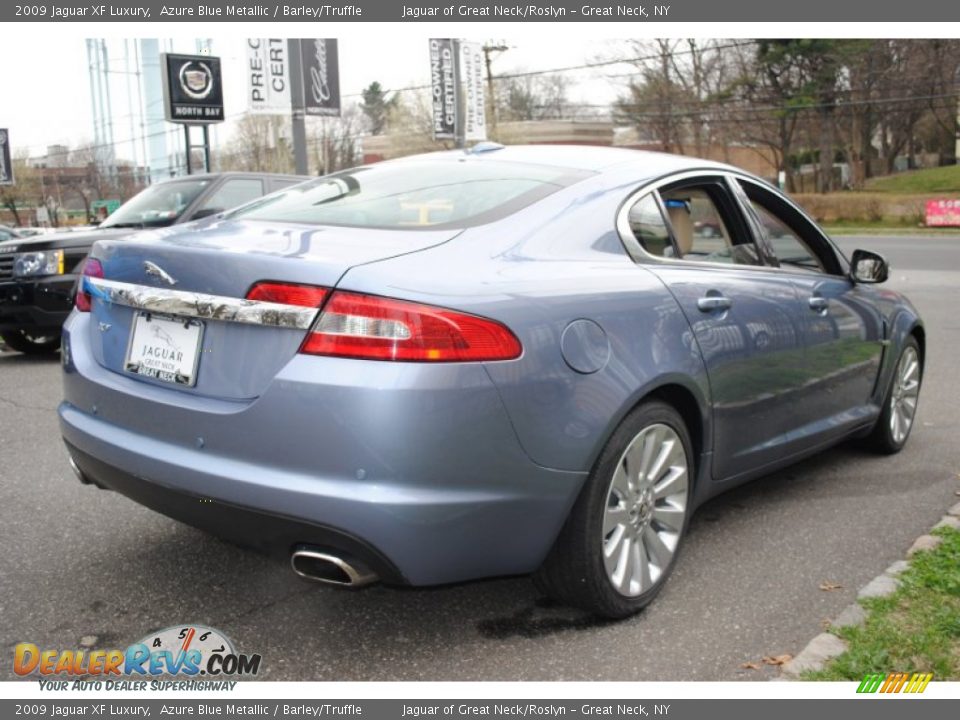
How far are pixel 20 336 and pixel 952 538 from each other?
8204 millimetres

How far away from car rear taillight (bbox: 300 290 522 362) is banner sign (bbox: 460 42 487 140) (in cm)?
2446

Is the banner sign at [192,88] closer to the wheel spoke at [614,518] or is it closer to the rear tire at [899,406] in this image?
the rear tire at [899,406]

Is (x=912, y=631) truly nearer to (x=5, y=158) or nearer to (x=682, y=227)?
(x=682, y=227)

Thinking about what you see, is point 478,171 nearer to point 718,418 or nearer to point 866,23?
point 718,418

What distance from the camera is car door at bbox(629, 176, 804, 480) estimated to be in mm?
3406

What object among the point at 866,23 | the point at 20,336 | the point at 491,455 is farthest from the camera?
the point at 20,336

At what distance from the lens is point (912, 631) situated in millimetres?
2975

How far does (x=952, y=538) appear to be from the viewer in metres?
3.76

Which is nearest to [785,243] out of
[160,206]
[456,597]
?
[456,597]

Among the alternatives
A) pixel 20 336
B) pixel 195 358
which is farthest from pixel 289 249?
pixel 20 336

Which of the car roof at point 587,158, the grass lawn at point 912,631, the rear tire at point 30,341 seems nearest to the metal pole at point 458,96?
the rear tire at point 30,341

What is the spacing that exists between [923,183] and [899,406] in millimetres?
53743

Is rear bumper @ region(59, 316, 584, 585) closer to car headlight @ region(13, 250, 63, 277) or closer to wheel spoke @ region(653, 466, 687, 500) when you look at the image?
wheel spoke @ region(653, 466, 687, 500)

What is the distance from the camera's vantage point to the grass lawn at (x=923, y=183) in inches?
1994
